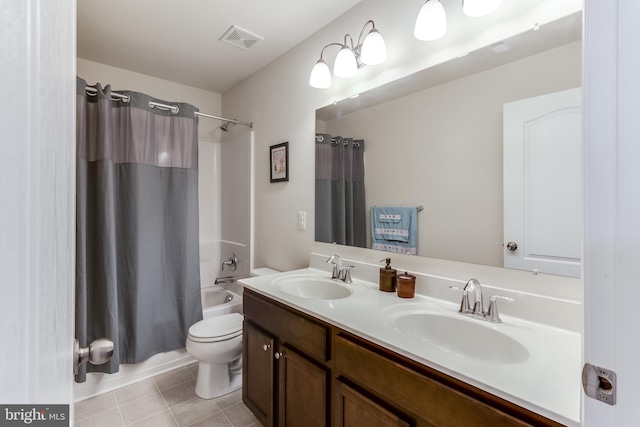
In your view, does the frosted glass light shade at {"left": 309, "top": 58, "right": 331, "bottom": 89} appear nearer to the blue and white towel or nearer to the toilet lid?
the blue and white towel

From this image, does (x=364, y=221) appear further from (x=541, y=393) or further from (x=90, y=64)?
(x=90, y=64)

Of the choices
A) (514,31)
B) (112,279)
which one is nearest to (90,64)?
(112,279)

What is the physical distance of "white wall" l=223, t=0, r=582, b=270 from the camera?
45.3 inches

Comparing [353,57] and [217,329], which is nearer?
[353,57]

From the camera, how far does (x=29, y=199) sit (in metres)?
0.25

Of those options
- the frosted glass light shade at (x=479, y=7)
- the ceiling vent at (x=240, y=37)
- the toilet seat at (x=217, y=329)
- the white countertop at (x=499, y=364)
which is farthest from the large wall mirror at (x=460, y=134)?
the toilet seat at (x=217, y=329)

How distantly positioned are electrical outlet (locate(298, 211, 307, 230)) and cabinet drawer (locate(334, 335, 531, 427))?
1038mm

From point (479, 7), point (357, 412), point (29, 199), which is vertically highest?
point (479, 7)

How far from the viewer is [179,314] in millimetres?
2238

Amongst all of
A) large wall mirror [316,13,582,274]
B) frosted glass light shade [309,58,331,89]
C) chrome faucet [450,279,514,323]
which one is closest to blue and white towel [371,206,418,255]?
large wall mirror [316,13,582,274]

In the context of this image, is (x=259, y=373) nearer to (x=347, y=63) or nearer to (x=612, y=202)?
(x=612, y=202)

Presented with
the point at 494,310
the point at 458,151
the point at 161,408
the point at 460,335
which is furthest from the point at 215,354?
the point at 458,151

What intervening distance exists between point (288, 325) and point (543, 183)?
46.3 inches

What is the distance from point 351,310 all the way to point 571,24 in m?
1.29
